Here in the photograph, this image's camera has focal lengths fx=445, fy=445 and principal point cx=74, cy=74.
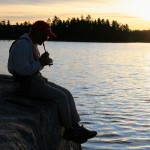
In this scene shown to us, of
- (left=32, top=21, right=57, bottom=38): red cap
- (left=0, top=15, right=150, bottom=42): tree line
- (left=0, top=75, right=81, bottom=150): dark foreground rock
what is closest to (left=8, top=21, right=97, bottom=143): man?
(left=32, top=21, right=57, bottom=38): red cap

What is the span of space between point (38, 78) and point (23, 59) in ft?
1.63

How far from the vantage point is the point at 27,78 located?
743 centimetres

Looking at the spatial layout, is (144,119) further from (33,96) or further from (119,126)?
(33,96)

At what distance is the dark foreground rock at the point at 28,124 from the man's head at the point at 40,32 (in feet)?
3.52

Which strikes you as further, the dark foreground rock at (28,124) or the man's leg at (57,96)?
the man's leg at (57,96)

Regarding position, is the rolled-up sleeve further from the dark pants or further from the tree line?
the tree line

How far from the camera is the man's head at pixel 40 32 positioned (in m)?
7.45

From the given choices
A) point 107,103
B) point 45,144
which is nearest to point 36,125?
point 45,144

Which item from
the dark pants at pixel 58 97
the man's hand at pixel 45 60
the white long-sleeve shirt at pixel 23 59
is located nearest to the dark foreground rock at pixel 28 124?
the dark pants at pixel 58 97

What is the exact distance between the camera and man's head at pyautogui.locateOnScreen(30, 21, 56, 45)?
745cm

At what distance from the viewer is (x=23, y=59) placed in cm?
718

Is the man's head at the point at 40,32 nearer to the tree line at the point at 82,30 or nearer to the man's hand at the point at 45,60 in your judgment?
the man's hand at the point at 45,60

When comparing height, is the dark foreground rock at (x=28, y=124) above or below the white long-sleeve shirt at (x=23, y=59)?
below

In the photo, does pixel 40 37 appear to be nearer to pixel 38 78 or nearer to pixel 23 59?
pixel 23 59
